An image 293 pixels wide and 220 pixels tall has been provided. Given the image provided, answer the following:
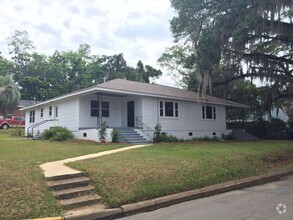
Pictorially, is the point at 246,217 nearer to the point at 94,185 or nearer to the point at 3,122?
the point at 94,185

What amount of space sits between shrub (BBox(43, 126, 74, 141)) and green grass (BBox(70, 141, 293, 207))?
9463 mm

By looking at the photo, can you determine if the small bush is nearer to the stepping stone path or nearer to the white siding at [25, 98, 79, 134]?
the white siding at [25, 98, 79, 134]

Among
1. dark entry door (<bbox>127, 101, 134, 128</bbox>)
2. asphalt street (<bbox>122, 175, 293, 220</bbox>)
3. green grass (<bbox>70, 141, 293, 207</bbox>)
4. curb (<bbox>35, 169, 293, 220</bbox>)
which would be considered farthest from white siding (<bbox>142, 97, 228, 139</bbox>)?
asphalt street (<bbox>122, 175, 293, 220</bbox>)

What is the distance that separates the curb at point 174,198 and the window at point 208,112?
13.0 m

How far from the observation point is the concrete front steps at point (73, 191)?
5.69 meters

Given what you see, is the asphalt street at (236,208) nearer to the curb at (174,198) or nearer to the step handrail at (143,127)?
the curb at (174,198)

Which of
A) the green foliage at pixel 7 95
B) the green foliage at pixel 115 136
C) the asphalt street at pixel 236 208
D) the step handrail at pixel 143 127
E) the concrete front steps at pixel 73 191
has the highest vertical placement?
the green foliage at pixel 7 95

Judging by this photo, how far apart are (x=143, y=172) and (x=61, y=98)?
45.3 ft

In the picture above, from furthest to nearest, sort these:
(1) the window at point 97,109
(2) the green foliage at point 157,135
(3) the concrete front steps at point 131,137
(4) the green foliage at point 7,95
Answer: (4) the green foliage at point 7,95 < (1) the window at point 97,109 < (2) the green foliage at point 157,135 < (3) the concrete front steps at point 131,137

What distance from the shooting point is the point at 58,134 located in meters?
17.5

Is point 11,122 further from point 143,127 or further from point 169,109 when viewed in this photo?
point 169,109

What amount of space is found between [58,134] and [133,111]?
5.03m

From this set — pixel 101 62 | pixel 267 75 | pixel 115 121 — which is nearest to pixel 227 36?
pixel 267 75

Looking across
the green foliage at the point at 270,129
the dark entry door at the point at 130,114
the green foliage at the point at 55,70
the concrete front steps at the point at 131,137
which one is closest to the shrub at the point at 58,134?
the concrete front steps at the point at 131,137
